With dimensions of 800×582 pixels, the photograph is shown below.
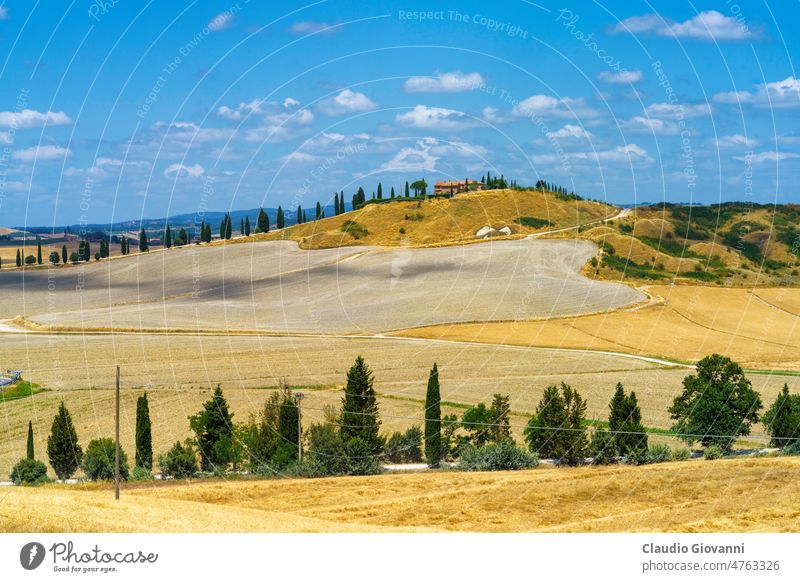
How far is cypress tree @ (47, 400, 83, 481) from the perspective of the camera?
151 feet

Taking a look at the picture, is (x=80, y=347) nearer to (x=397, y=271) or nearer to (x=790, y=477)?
(x=397, y=271)

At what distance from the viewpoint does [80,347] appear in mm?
84312

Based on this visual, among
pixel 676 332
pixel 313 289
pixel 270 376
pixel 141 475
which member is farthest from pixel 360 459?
pixel 313 289

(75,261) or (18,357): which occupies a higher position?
(75,261)

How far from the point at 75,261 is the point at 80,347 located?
73.3 m

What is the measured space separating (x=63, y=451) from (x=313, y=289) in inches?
2789

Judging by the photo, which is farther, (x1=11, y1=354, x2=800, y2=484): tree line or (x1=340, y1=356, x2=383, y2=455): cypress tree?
(x1=340, y1=356, x2=383, y2=455): cypress tree

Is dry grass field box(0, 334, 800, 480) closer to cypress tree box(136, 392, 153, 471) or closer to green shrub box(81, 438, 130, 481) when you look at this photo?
cypress tree box(136, 392, 153, 471)

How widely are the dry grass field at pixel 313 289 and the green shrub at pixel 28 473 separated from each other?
50189 millimetres

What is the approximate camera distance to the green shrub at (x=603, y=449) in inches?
1750

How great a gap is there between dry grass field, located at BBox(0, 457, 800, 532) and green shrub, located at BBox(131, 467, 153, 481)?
1.92m

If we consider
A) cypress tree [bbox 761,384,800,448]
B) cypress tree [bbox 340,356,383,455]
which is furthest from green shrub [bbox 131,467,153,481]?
cypress tree [bbox 761,384,800,448]

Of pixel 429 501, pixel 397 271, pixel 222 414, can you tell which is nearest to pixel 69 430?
pixel 222 414

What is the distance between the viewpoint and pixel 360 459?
43.5m
